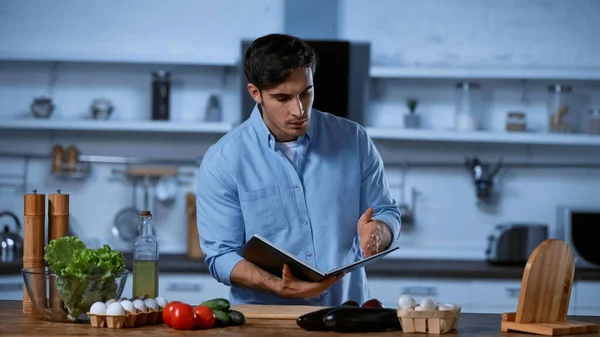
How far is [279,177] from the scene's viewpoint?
2771 mm

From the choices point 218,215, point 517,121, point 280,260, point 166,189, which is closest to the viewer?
point 280,260

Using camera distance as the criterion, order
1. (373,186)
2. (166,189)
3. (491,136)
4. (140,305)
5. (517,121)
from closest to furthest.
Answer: (140,305)
(373,186)
(491,136)
(517,121)
(166,189)

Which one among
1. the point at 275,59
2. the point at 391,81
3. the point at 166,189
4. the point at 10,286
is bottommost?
the point at 10,286

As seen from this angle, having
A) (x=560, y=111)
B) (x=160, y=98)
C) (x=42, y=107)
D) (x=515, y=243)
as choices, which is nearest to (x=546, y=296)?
(x=515, y=243)

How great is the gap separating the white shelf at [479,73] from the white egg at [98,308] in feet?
8.86

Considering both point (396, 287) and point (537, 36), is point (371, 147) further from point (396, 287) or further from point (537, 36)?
point (537, 36)

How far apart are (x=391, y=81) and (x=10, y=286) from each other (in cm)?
223

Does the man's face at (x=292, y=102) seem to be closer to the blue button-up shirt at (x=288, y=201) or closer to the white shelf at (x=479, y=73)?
the blue button-up shirt at (x=288, y=201)

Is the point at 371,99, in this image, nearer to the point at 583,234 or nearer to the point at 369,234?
the point at 583,234

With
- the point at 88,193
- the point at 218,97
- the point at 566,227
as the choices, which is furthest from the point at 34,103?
the point at 566,227

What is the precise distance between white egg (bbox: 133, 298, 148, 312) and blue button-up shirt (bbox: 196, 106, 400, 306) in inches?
15.8

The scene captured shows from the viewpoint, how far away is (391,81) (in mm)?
4980

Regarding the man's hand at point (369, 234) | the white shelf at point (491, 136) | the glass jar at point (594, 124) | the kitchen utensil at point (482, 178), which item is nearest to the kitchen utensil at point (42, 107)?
the white shelf at point (491, 136)

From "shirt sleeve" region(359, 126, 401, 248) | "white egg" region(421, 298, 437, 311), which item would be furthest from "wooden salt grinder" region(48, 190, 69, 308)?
"white egg" region(421, 298, 437, 311)
